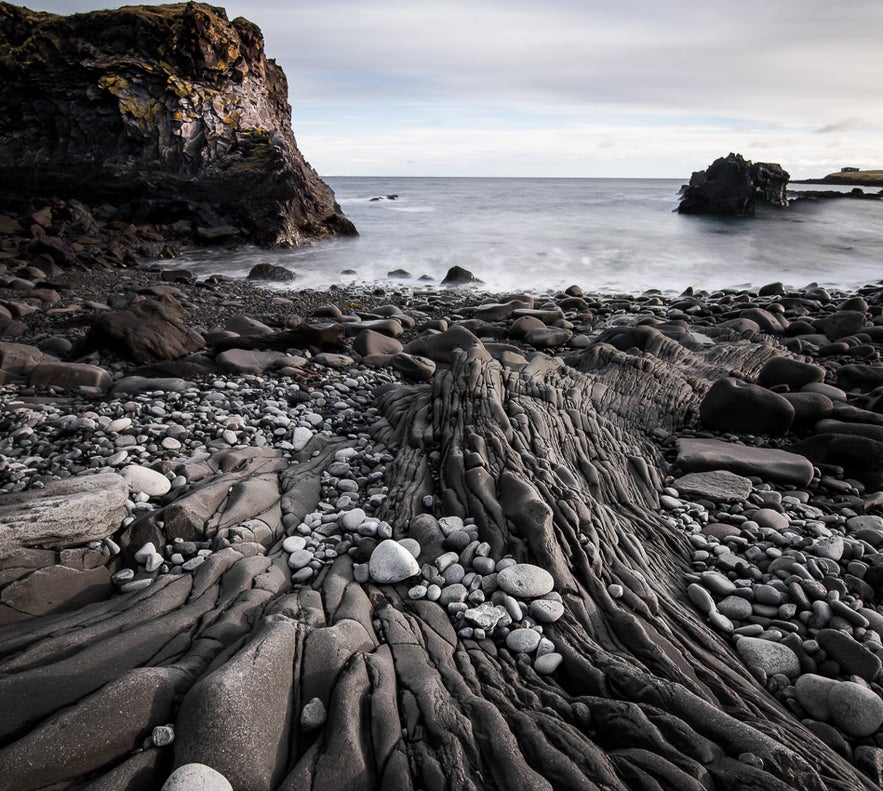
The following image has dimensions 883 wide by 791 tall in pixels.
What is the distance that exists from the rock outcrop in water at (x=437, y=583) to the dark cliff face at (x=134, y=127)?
14862 mm

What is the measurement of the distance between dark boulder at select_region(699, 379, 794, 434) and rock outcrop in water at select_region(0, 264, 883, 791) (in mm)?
28

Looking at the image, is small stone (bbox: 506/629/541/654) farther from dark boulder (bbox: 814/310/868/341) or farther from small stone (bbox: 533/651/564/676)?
dark boulder (bbox: 814/310/868/341)

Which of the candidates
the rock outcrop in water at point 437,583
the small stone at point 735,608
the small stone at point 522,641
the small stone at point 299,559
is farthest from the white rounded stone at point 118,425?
the small stone at point 735,608

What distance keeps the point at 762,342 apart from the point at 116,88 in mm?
19973

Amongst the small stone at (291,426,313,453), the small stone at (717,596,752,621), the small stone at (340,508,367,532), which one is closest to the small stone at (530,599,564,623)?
the small stone at (717,596,752,621)

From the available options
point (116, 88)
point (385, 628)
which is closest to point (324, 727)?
point (385, 628)

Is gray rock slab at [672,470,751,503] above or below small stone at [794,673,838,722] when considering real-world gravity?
above

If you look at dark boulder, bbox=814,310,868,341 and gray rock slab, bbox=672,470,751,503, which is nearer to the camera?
gray rock slab, bbox=672,470,751,503

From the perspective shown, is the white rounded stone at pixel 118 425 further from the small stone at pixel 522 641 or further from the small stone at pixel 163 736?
the small stone at pixel 522 641

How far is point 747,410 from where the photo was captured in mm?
4582

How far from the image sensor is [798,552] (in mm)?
2965

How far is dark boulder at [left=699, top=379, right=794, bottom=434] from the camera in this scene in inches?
179

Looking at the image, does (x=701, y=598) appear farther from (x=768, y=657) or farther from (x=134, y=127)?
(x=134, y=127)

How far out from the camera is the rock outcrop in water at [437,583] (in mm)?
1678
